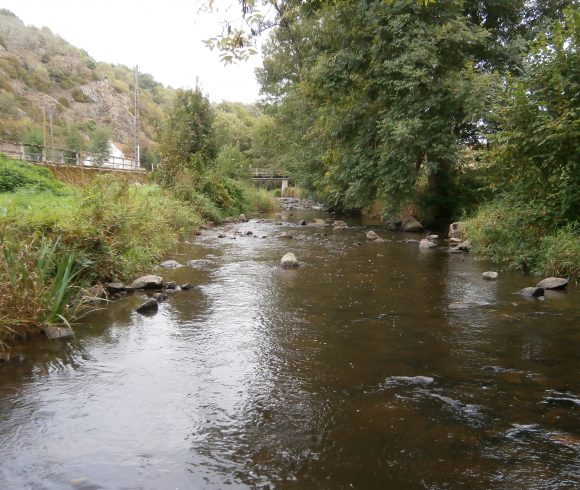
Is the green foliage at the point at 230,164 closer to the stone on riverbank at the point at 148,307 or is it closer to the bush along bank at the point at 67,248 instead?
the bush along bank at the point at 67,248

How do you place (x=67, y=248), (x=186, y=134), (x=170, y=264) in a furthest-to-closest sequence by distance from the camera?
(x=186, y=134), (x=170, y=264), (x=67, y=248)

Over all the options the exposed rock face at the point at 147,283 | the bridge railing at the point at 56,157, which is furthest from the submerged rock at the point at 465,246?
the bridge railing at the point at 56,157

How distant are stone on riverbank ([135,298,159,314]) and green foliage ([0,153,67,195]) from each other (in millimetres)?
10005

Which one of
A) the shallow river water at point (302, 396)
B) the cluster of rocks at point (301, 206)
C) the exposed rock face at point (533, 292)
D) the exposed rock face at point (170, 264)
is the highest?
the cluster of rocks at point (301, 206)

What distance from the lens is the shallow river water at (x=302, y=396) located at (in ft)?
10.4

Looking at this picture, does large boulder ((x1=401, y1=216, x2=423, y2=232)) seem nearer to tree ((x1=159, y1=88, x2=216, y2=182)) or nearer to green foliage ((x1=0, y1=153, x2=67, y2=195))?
tree ((x1=159, y1=88, x2=216, y2=182))

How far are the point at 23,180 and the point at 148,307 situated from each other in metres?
12.1

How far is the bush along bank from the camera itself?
570 centimetres

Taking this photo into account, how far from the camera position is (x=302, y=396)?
4281 millimetres

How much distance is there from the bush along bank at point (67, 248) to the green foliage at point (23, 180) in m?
0.10

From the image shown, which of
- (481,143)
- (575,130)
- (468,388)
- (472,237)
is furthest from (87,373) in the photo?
(481,143)

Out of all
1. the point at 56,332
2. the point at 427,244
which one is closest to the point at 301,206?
the point at 427,244

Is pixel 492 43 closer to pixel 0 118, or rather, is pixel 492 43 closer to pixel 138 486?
pixel 138 486

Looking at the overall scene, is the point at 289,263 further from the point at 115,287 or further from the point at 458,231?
the point at 458,231
